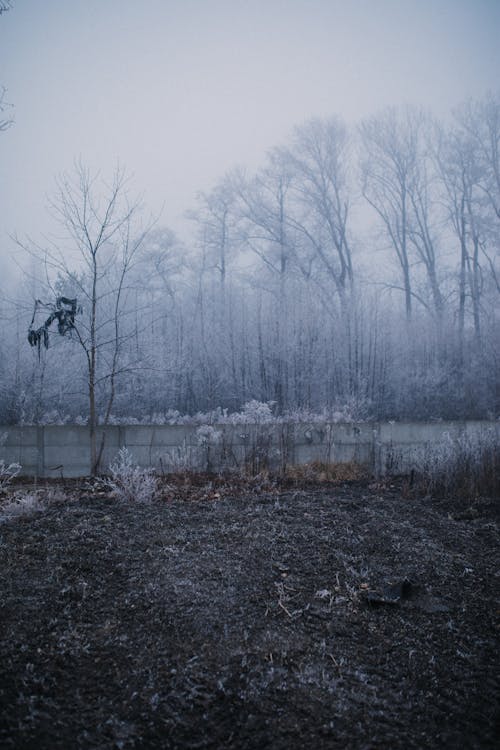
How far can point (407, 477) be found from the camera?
635 cm

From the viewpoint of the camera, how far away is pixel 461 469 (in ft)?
19.5

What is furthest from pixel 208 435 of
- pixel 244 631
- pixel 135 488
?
pixel 244 631

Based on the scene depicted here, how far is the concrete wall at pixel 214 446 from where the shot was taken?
264 inches

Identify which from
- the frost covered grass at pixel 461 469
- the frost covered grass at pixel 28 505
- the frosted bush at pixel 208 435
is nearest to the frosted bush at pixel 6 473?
the frost covered grass at pixel 28 505

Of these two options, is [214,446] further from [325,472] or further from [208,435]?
[325,472]

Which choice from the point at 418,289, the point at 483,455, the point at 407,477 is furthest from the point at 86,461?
the point at 418,289

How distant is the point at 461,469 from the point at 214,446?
3250 millimetres

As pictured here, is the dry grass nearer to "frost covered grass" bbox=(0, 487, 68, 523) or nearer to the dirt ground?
the dirt ground

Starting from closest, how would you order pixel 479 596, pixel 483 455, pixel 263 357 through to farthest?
pixel 479 596, pixel 483 455, pixel 263 357

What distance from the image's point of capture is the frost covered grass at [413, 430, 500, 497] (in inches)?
224

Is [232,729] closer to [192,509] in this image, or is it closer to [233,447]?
[192,509]

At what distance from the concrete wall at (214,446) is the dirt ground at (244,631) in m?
2.38

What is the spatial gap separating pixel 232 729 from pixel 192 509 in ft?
8.82

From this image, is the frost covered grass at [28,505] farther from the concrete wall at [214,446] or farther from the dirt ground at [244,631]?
the concrete wall at [214,446]
